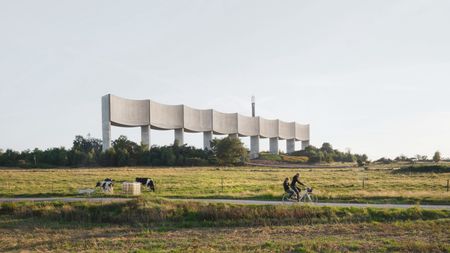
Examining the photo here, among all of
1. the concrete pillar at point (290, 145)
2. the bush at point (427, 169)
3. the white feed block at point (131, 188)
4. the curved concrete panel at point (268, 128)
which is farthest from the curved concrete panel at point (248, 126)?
the white feed block at point (131, 188)

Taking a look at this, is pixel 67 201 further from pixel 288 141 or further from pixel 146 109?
pixel 288 141

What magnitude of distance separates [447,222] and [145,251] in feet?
39.8

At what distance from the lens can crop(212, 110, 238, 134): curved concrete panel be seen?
298 ft

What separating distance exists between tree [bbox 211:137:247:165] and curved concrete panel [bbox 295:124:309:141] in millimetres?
45645

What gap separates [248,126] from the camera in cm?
10144

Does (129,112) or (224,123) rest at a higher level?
(129,112)

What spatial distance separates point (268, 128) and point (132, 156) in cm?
4237

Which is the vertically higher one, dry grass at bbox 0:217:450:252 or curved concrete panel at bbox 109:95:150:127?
curved concrete panel at bbox 109:95:150:127

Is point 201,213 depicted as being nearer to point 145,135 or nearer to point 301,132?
point 145,135

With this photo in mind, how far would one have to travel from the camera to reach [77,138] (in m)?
109

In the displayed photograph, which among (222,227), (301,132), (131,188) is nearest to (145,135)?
(131,188)

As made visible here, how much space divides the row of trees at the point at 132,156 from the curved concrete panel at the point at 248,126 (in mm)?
17972

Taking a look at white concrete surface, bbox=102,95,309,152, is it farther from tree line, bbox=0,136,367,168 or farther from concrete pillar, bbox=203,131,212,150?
tree line, bbox=0,136,367,168

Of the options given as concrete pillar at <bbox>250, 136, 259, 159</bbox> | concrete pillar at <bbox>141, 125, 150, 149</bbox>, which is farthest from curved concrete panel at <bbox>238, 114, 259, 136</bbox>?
concrete pillar at <bbox>141, 125, 150, 149</bbox>
